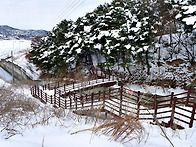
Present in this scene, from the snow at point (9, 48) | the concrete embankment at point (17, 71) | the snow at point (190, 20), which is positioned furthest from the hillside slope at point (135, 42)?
the snow at point (9, 48)

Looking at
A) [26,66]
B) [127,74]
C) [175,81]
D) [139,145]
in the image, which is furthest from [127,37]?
[26,66]

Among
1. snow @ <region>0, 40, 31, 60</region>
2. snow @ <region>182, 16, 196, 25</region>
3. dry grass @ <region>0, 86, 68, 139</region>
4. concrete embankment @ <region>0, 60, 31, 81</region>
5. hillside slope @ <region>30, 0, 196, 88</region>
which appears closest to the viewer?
dry grass @ <region>0, 86, 68, 139</region>

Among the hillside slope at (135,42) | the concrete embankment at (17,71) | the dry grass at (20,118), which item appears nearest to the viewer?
the dry grass at (20,118)

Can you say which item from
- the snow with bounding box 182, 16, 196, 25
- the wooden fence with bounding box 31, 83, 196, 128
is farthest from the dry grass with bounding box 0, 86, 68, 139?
the snow with bounding box 182, 16, 196, 25

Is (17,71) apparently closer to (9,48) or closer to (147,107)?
(147,107)

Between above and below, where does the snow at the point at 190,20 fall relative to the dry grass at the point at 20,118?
above

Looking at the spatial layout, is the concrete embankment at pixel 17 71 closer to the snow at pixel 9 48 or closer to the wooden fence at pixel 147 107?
the snow at pixel 9 48

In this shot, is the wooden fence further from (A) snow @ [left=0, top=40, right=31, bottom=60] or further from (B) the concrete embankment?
(A) snow @ [left=0, top=40, right=31, bottom=60]

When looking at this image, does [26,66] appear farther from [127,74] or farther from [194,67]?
[194,67]

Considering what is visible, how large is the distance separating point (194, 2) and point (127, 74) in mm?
10018

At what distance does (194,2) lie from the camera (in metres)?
12.0

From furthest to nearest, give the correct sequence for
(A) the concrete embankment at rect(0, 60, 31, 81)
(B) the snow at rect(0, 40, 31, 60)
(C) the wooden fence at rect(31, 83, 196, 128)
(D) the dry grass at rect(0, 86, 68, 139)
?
(B) the snow at rect(0, 40, 31, 60)
(A) the concrete embankment at rect(0, 60, 31, 81)
(C) the wooden fence at rect(31, 83, 196, 128)
(D) the dry grass at rect(0, 86, 68, 139)

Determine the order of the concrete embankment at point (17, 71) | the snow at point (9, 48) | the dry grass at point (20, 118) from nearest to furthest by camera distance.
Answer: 1. the dry grass at point (20, 118)
2. the concrete embankment at point (17, 71)
3. the snow at point (9, 48)

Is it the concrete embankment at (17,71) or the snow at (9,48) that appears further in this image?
the snow at (9,48)
